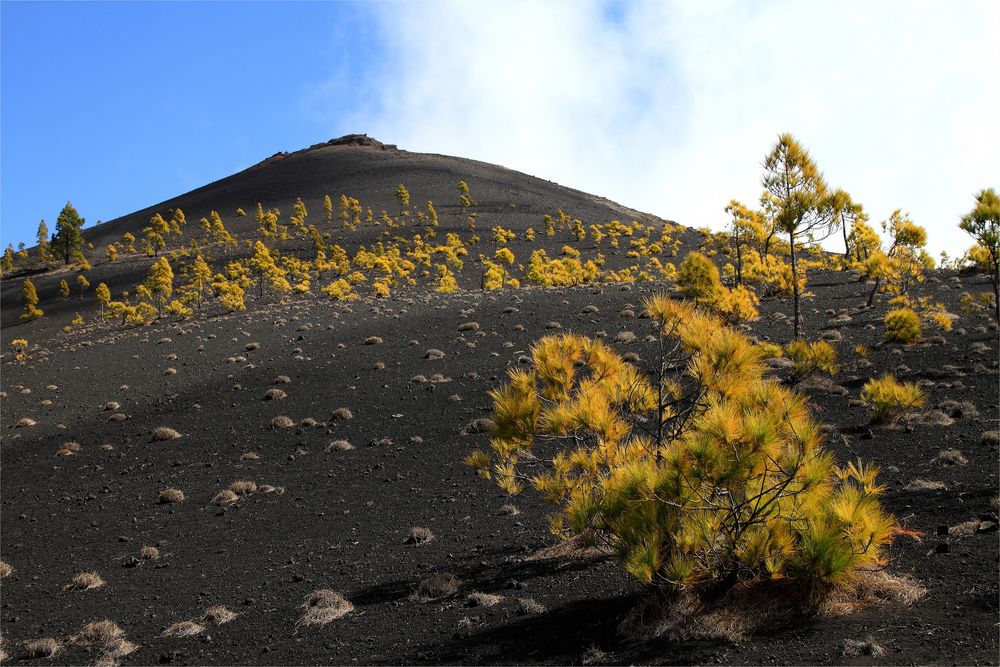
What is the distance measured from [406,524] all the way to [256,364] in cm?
1586

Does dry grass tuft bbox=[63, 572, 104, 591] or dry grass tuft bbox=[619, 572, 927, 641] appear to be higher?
dry grass tuft bbox=[619, 572, 927, 641]

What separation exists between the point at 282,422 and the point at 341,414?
165cm

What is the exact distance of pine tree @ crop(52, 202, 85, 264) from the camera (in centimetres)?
7806

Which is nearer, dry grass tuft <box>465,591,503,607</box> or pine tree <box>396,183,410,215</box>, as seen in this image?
dry grass tuft <box>465,591,503,607</box>

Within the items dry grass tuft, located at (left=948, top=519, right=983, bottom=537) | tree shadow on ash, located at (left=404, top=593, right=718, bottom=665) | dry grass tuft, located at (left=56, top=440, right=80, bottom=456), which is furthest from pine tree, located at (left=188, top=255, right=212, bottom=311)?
dry grass tuft, located at (left=948, top=519, right=983, bottom=537)

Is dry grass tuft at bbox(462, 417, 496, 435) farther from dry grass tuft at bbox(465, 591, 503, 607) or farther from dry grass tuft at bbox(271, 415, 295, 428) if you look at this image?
dry grass tuft at bbox(465, 591, 503, 607)

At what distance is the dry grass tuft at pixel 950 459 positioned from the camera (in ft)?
32.4

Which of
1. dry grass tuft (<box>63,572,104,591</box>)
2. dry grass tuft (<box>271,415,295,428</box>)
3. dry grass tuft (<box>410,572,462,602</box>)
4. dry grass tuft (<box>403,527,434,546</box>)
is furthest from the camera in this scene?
dry grass tuft (<box>271,415,295,428</box>)

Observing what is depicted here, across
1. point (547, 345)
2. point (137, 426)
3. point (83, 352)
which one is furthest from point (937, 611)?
point (83, 352)

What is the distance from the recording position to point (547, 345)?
8234 millimetres

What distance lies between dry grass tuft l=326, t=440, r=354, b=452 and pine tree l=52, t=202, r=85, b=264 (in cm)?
7911

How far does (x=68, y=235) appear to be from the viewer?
259 ft

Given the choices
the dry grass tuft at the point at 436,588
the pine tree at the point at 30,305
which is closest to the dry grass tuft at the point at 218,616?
the dry grass tuft at the point at 436,588

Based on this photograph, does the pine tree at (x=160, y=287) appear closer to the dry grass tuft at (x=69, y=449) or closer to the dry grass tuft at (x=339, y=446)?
the dry grass tuft at (x=69, y=449)
